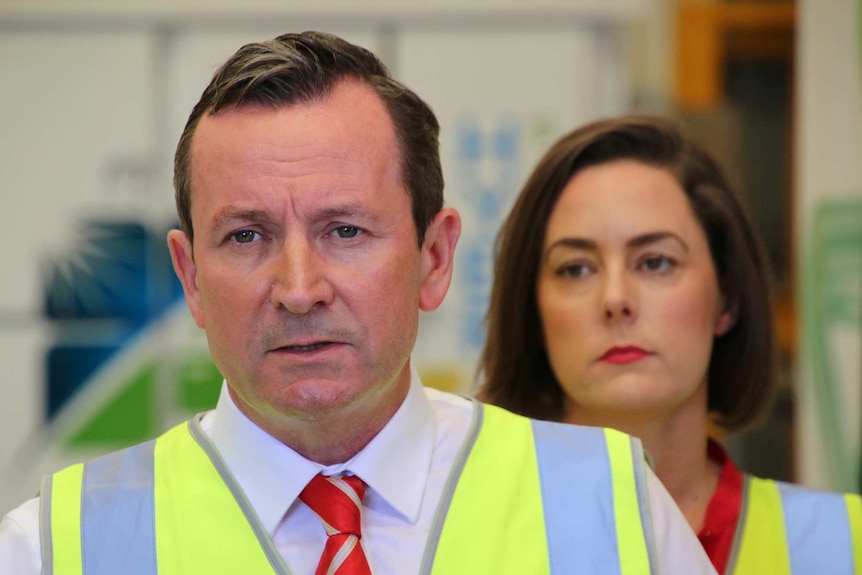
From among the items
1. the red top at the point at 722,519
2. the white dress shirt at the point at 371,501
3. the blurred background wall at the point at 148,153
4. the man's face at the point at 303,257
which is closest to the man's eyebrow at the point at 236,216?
the man's face at the point at 303,257

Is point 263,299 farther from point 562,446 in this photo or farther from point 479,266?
point 479,266

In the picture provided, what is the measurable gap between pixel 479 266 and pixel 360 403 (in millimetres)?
2566

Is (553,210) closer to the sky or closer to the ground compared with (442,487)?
closer to the sky

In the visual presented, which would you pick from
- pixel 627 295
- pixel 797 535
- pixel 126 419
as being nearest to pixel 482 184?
pixel 126 419

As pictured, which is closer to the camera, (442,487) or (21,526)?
(21,526)

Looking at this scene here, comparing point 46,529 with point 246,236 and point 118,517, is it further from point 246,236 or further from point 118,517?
point 246,236

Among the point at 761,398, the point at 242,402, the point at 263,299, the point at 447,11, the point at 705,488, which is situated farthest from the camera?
the point at 447,11

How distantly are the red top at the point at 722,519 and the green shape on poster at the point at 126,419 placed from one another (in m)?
2.46

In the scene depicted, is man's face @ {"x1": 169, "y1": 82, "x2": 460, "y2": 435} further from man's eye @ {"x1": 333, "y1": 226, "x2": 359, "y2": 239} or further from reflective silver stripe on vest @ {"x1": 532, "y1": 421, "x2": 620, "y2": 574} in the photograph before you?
reflective silver stripe on vest @ {"x1": 532, "y1": 421, "x2": 620, "y2": 574}

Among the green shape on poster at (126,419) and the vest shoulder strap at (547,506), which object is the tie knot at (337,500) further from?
the green shape on poster at (126,419)

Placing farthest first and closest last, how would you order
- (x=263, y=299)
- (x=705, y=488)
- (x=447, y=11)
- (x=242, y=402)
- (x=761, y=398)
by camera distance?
(x=447, y=11) < (x=761, y=398) < (x=705, y=488) < (x=242, y=402) < (x=263, y=299)

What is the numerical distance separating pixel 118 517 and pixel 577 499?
517 mm

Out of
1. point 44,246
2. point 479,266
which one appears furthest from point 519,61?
point 44,246

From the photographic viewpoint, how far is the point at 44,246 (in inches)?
155
